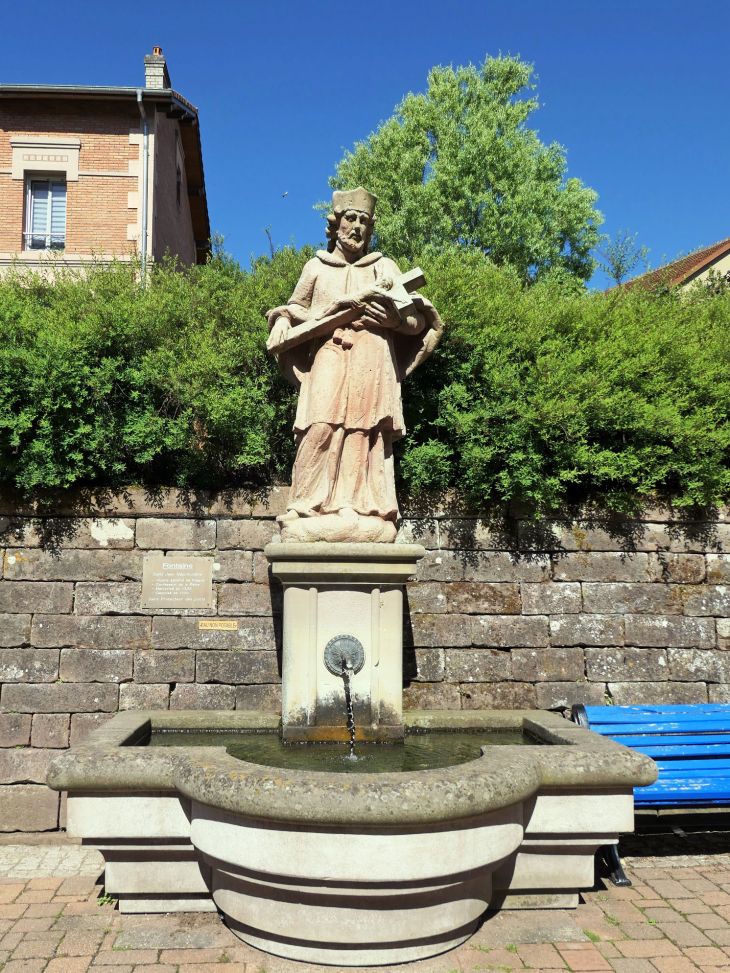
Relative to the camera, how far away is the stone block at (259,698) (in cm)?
534

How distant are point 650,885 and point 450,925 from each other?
60.5 inches

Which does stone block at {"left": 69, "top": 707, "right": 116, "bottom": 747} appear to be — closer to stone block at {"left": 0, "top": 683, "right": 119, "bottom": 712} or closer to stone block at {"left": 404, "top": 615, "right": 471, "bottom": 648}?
stone block at {"left": 0, "top": 683, "right": 119, "bottom": 712}

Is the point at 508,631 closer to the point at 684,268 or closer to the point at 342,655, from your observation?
the point at 342,655

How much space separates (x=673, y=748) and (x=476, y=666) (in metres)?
1.52

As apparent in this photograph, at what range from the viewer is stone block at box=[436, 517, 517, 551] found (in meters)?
5.68

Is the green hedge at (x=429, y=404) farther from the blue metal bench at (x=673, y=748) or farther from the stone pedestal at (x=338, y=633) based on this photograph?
the blue metal bench at (x=673, y=748)

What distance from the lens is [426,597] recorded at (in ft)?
18.3

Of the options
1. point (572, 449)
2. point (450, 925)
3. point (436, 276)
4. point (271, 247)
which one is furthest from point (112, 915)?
point (271, 247)

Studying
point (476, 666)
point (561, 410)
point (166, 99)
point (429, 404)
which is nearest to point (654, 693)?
point (476, 666)

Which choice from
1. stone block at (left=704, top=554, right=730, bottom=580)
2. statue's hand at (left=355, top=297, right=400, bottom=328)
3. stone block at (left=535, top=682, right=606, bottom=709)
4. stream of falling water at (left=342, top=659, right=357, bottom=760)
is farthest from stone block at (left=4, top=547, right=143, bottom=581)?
stone block at (left=704, top=554, right=730, bottom=580)

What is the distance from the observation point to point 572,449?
222 inches

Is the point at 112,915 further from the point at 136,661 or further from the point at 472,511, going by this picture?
the point at 472,511

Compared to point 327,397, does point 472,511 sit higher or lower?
lower

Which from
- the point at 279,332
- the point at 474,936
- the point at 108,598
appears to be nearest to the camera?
the point at 474,936
